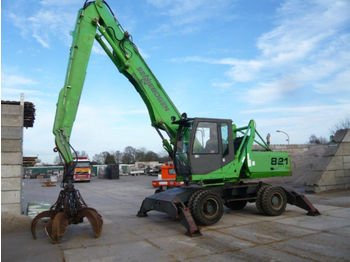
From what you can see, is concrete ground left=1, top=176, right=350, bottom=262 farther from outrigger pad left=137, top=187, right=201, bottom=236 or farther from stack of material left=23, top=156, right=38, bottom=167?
stack of material left=23, top=156, right=38, bottom=167

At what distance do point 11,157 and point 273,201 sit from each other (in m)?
7.29

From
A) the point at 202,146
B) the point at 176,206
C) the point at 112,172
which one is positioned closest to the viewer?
the point at 176,206

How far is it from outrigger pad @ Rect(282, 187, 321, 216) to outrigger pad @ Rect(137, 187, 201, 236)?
322 cm

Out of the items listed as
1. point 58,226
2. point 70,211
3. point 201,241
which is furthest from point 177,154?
point 58,226

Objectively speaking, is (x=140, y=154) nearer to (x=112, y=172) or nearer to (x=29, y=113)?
(x=112, y=172)

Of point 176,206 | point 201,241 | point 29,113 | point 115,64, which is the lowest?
point 201,241

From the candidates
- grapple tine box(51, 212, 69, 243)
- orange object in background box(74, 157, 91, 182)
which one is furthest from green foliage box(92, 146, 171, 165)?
grapple tine box(51, 212, 69, 243)

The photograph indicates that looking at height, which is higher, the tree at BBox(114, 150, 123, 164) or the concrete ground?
the tree at BBox(114, 150, 123, 164)

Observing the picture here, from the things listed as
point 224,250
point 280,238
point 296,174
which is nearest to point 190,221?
point 224,250

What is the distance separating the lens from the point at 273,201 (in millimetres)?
8867

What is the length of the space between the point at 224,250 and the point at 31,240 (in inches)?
160

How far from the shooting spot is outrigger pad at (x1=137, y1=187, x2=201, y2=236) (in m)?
6.72

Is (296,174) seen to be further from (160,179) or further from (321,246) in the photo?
(321,246)

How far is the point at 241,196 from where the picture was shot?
30.2 feet
